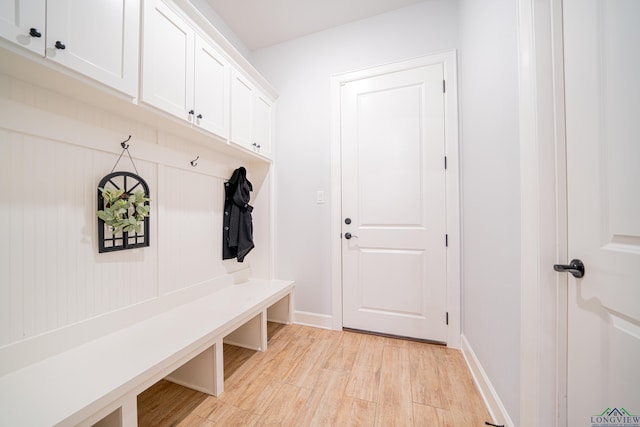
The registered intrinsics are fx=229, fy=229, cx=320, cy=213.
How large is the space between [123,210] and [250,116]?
1.24 meters

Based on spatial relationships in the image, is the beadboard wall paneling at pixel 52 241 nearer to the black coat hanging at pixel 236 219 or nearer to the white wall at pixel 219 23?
the black coat hanging at pixel 236 219

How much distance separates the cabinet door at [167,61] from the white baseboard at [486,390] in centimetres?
233

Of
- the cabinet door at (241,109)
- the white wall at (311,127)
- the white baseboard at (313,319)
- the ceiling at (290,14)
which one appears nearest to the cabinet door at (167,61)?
the cabinet door at (241,109)

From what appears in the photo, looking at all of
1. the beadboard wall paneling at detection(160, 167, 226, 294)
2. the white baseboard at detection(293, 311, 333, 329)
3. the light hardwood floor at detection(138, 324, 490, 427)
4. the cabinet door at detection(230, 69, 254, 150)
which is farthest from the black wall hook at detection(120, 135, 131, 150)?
the white baseboard at detection(293, 311, 333, 329)

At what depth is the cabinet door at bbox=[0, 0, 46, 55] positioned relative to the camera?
29.2 inches

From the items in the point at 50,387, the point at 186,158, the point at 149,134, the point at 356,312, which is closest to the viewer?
the point at 50,387

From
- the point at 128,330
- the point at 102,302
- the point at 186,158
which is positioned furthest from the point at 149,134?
the point at 128,330

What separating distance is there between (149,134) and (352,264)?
184cm

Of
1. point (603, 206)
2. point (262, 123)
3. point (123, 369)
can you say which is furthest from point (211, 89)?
point (603, 206)

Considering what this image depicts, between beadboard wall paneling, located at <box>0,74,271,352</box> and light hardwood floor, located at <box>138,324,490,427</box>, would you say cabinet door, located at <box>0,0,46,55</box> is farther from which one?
light hardwood floor, located at <box>138,324,490,427</box>

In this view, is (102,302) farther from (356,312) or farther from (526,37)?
(526,37)

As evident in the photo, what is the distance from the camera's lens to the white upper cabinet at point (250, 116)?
185 cm

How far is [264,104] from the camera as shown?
7.43ft

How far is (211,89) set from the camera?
1604 millimetres
